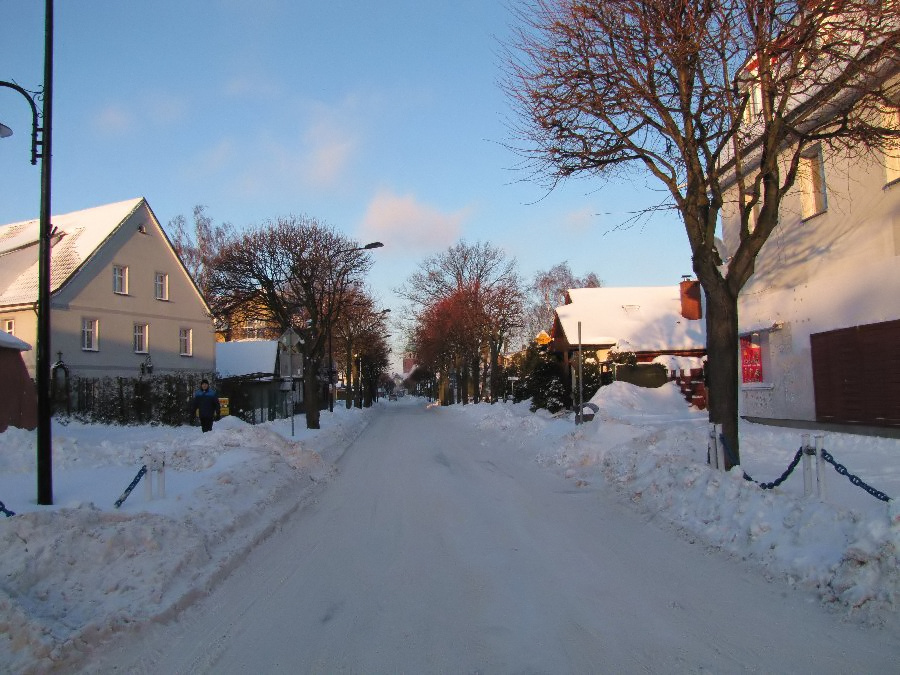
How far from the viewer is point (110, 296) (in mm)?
30938

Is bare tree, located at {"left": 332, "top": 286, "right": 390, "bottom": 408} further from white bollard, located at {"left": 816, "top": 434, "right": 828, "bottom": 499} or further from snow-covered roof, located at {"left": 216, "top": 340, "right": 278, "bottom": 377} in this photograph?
white bollard, located at {"left": 816, "top": 434, "right": 828, "bottom": 499}

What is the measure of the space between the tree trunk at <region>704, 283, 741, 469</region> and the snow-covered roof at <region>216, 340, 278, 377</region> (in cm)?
3715

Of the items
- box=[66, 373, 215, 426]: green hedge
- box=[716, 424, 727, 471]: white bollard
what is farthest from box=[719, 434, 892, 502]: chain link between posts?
box=[66, 373, 215, 426]: green hedge

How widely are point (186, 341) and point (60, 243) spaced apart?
7531 mm

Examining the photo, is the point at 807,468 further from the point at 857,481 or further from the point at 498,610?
the point at 498,610

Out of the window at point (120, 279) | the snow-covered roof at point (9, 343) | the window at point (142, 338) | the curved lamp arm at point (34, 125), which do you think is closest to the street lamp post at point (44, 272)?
the curved lamp arm at point (34, 125)

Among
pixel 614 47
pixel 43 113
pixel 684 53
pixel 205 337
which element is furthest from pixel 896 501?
pixel 205 337

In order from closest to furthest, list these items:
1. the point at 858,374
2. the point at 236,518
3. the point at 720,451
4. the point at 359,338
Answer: the point at 236,518 < the point at 720,451 < the point at 858,374 < the point at 359,338

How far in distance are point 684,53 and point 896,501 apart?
6370mm

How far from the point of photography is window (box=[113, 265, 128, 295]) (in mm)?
31656

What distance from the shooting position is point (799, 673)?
13.3ft

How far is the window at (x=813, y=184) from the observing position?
1467 cm

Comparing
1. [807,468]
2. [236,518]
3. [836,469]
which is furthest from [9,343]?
[836,469]

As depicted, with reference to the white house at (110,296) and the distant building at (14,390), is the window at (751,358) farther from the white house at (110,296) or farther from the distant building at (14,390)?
the white house at (110,296)
